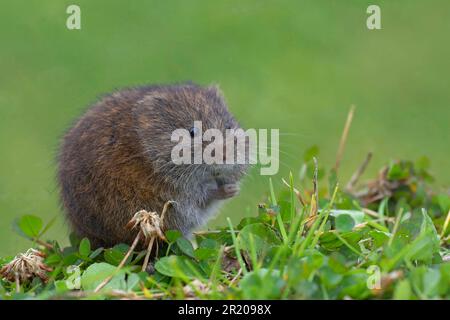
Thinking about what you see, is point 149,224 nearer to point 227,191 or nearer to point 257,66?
point 227,191

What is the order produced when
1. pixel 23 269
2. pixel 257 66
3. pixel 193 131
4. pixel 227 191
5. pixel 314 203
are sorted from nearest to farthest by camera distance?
1. pixel 23 269
2. pixel 314 203
3. pixel 193 131
4. pixel 227 191
5. pixel 257 66

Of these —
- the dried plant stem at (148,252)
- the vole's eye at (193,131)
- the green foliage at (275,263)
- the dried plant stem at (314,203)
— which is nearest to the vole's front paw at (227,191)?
the vole's eye at (193,131)

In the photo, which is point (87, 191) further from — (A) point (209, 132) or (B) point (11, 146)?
(B) point (11, 146)

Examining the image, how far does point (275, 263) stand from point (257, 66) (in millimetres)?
8584

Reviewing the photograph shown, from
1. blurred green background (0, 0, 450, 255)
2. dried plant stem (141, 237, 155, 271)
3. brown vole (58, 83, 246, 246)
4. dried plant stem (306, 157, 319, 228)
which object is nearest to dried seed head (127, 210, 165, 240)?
dried plant stem (141, 237, 155, 271)

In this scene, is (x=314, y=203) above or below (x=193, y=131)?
below

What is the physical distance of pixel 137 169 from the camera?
5504mm

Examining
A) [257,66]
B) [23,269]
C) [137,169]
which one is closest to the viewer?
[23,269]

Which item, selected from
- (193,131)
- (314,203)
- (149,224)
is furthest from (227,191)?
(149,224)

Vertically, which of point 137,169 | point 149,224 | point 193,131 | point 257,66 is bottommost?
point 149,224

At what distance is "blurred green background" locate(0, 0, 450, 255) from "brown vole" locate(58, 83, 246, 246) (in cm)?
441

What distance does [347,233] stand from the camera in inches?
184

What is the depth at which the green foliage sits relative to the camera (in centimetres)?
391

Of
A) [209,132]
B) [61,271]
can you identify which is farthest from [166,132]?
[61,271]
